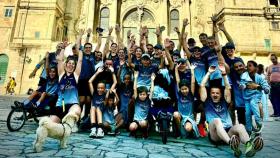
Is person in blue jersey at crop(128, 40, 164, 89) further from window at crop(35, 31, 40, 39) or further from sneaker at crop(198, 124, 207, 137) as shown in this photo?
window at crop(35, 31, 40, 39)

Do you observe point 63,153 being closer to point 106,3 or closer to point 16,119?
point 16,119

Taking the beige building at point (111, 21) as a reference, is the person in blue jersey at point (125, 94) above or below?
below

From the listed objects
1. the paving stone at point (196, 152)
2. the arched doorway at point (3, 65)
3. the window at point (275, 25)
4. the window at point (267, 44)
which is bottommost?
the paving stone at point (196, 152)

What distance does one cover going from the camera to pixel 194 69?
6238mm

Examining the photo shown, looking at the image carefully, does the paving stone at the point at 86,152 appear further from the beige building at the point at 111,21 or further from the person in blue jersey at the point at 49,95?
the beige building at the point at 111,21

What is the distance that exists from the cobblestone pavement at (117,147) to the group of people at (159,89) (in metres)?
0.33

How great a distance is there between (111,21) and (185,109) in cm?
2361

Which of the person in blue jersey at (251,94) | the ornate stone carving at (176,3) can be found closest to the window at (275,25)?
the ornate stone carving at (176,3)

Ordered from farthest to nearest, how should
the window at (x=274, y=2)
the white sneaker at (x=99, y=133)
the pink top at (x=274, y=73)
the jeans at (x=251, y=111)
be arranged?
the window at (x=274, y=2) → the pink top at (x=274, y=73) → the jeans at (x=251, y=111) → the white sneaker at (x=99, y=133)

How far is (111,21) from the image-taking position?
91.1 feet

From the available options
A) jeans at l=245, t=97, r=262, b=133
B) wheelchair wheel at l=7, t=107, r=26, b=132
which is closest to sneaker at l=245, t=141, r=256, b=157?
jeans at l=245, t=97, r=262, b=133

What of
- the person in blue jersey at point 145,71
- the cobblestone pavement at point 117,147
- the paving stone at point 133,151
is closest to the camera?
the cobblestone pavement at point 117,147

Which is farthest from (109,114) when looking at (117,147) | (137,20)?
(137,20)

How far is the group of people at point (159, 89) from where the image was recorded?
545 cm
